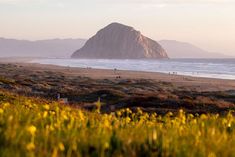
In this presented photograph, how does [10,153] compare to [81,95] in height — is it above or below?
above

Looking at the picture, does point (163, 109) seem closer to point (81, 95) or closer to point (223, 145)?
point (81, 95)

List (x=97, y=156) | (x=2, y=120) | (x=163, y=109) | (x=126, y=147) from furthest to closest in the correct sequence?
(x=163, y=109) < (x=2, y=120) < (x=126, y=147) < (x=97, y=156)

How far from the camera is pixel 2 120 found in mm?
6273

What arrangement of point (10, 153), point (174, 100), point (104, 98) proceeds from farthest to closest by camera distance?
point (104, 98) < point (174, 100) < point (10, 153)

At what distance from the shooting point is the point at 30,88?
3741cm

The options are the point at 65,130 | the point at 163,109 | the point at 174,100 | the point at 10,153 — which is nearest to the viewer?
the point at 10,153

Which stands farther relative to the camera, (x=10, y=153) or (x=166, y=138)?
(x=166, y=138)

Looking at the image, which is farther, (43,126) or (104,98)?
(104,98)

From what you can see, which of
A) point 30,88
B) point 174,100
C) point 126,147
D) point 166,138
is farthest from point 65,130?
point 30,88

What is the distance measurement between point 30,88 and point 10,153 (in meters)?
33.2

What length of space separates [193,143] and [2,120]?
233 cm

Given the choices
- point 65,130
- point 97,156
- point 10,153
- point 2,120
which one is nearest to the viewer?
point 10,153

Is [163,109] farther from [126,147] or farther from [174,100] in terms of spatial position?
[126,147]

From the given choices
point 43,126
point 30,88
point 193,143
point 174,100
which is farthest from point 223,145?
point 30,88
